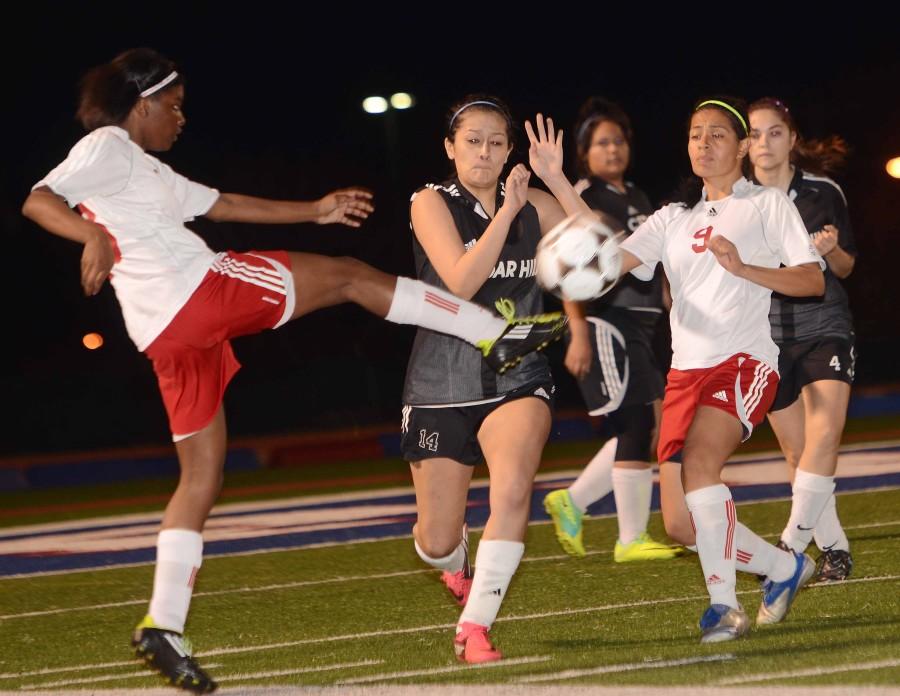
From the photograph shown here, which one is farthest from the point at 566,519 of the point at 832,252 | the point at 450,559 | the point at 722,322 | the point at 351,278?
the point at 351,278

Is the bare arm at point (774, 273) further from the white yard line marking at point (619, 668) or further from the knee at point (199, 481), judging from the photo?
the knee at point (199, 481)

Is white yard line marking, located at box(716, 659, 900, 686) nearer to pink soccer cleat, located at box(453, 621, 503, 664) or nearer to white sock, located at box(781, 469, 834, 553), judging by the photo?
pink soccer cleat, located at box(453, 621, 503, 664)

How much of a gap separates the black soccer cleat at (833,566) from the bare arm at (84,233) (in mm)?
3998

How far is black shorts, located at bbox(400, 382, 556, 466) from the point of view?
6.20m

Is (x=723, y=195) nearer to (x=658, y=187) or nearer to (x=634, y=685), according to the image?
(x=634, y=685)

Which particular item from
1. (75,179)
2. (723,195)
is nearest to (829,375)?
(723,195)

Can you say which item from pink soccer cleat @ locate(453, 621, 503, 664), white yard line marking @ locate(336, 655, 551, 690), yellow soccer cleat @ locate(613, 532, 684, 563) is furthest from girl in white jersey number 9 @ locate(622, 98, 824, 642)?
yellow soccer cleat @ locate(613, 532, 684, 563)

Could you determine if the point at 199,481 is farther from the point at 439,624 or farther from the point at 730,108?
the point at 730,108

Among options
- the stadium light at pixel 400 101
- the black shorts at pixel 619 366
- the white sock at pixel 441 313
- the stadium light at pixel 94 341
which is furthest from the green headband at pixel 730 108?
the stadium light at pixel 94 341

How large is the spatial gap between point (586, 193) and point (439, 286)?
2834 mm

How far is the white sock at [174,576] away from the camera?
5.19 metres

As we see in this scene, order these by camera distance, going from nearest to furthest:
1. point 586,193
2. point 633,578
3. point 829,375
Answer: point 829,375
point 633,578
point 586,193

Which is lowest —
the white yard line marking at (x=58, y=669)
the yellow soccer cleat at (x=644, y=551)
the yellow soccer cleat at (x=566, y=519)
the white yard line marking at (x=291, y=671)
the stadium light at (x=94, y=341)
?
the stadium light at (x=94, y=341)

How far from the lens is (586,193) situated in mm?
8938
